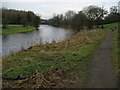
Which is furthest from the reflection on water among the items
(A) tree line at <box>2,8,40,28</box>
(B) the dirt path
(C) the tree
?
(A) tree line at <box>2,8,40,28</box>

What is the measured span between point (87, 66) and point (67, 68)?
3.29 feet

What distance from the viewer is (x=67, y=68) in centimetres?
814

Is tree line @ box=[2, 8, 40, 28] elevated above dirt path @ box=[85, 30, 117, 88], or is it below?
above

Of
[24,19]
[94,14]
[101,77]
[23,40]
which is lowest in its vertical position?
[23,40]

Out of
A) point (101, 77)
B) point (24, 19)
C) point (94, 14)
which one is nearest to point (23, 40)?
point (101, 77)

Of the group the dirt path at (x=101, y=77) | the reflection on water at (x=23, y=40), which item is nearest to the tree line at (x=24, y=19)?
the reflection on water at (x=23, y=40)

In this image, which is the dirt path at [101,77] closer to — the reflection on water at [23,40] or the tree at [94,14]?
the reflection on water at [23,40]

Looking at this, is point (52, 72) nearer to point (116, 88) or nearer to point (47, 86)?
point (47, 86)

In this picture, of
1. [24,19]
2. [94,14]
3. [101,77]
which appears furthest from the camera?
[24,19]

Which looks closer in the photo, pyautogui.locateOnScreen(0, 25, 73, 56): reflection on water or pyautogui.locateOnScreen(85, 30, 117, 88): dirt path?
pyautogui.locateOnScreen(85, 30, 117, 88): dirt path

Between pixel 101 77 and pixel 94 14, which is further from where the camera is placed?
pixel 94 14

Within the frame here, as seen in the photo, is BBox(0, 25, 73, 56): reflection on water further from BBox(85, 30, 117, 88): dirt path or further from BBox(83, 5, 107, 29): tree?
BBox(83, 5, 107, 29): tree

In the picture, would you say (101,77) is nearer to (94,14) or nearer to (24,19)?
(94,14)

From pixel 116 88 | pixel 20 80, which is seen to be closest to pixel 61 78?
pixel 20 80
